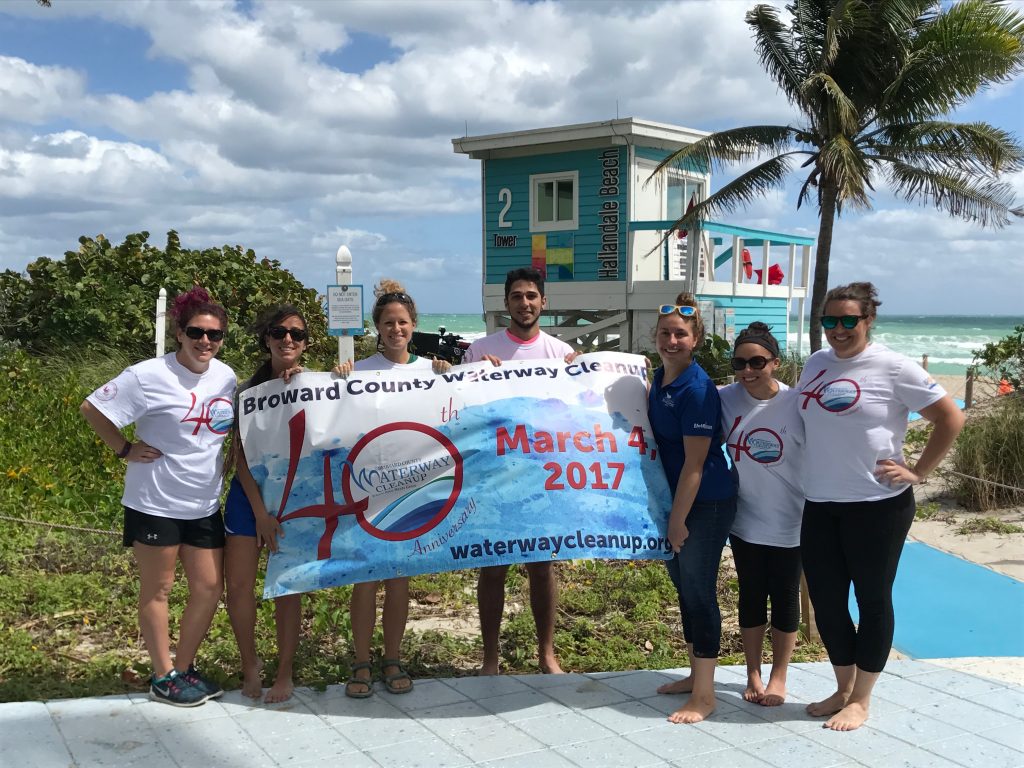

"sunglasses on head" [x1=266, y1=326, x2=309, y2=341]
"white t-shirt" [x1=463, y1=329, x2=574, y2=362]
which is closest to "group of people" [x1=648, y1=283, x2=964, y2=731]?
"white t-shirt" [x1=463, y1=329, x2=574, y2=362]

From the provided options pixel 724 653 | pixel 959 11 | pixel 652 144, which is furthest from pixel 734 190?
pixel 724 653

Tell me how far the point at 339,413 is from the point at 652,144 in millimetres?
17868

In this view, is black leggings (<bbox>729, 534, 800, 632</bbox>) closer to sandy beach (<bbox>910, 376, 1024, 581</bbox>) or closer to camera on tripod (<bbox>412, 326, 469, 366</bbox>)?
sandy beach (<bbox>910, 376, 1024, 581</bbox>)

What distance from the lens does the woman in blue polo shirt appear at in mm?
4418

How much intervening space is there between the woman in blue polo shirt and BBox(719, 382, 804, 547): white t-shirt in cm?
8

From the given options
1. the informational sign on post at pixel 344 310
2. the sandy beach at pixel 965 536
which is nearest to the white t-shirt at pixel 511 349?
the informational sign on post at pixel 344 310

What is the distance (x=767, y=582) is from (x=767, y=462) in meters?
0.62

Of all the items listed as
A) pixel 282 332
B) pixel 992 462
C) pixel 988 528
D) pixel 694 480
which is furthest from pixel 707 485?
pixel 992 462

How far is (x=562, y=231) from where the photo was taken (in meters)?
22.1

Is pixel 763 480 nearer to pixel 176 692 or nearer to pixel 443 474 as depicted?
pixel 443 474

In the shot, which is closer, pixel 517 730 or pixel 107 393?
pixel 107 393

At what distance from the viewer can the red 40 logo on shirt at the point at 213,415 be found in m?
4.42

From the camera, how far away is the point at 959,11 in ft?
59.6

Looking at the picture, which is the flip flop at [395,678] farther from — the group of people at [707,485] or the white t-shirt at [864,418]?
the white t-shirt at [864,418]
